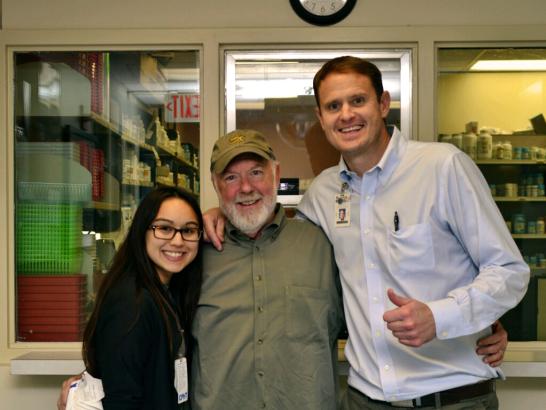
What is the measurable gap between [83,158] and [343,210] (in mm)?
1639

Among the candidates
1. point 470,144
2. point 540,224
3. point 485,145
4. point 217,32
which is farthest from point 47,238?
point 540,224

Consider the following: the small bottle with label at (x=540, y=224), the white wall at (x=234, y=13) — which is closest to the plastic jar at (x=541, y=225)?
the small bottle with label at (x=540, y=224)

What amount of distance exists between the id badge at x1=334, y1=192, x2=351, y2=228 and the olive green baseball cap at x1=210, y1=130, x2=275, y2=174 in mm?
295

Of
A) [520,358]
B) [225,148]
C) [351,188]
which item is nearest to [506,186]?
[520,358]

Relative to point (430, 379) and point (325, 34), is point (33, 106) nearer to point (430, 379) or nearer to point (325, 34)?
point (325, 34)

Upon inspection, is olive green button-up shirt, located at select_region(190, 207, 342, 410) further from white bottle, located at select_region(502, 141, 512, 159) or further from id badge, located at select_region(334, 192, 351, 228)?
white bottle, located at select_region(502, 141, 512, 159)

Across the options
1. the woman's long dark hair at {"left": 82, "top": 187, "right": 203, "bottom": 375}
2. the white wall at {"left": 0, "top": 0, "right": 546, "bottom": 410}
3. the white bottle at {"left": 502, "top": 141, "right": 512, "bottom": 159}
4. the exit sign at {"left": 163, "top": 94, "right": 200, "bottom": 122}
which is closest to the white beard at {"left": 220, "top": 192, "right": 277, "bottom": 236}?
the woman's long dark hair at {"left": 82, "top": 187, "right": 203, "bottom": 375}

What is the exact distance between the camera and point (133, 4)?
8.98 feet

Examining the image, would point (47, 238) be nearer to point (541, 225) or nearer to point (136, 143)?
point (136, 143)

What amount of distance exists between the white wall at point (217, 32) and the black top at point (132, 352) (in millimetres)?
1176

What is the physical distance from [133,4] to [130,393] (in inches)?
76.9

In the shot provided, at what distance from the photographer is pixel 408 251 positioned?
68.0 inches

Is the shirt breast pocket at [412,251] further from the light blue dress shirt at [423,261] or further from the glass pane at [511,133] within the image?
the glass pane at [511,133]

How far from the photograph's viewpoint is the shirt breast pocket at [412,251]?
172 centimetres
